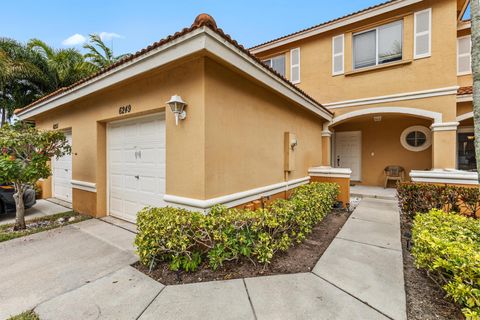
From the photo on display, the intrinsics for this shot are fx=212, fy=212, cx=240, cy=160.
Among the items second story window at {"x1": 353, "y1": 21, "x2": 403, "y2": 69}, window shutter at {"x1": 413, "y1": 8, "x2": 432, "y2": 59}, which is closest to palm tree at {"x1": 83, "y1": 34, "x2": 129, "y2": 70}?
second story window at {"x1": 353, "y1": 21, "x2": 403, "y2": 69}

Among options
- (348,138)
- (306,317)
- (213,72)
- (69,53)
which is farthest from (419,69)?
(69,53)

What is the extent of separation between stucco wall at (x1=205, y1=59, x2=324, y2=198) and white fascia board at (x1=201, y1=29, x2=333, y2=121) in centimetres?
26

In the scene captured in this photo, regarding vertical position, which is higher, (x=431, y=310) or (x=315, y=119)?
(x=315, y=119)

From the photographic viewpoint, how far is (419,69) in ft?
24.4

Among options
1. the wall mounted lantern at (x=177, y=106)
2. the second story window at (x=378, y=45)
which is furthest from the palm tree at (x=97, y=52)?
the second story window at (x=378, y=45)

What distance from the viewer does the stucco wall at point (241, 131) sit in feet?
12.2

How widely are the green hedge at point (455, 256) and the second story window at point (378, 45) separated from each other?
680cm

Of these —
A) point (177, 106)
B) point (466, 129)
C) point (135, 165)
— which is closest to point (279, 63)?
point (177, 106)

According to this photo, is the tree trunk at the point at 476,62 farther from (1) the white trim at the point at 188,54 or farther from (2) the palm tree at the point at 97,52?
(2) the palm tree at the point at 97,52

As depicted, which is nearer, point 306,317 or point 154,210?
point 306,317

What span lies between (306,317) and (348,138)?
33.9 feet

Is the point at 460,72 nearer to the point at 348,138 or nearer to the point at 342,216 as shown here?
the point at 348,138

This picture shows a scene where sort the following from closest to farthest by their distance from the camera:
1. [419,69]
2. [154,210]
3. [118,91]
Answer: [154,210]
[118,91]
[419,69]

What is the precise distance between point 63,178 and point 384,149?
534 inches
